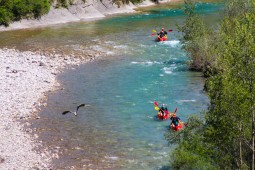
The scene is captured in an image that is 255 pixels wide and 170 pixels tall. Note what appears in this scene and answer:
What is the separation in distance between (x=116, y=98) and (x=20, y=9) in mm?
41405

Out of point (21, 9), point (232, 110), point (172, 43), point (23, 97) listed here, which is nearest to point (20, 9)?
point (21, 9)

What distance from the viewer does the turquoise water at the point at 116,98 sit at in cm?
2345

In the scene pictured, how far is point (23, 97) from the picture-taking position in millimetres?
32656

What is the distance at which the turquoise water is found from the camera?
2345cm

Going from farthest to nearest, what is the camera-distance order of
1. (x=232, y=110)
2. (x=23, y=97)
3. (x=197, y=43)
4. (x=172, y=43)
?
(x=172, y=43) < (x=197, y=43) < (x=23, y=97) < (x=232, y=110)

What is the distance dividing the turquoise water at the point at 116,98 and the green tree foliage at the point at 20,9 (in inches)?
271

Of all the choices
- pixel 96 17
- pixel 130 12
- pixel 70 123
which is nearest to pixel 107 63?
pixel 70 123

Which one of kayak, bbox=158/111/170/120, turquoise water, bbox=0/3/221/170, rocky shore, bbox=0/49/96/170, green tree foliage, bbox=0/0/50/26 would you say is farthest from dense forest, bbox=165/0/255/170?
green tree foliage, bbox=0/0/50/26

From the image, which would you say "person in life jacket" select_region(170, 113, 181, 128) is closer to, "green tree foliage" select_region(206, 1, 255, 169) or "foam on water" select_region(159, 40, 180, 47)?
"green tree foliage" select_region(206, 1, 255, 169)

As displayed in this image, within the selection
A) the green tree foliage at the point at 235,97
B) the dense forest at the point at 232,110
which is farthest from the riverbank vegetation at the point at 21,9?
the green tree foliage at the point at 235,97

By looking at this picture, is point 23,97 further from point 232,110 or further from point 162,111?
point 232,110

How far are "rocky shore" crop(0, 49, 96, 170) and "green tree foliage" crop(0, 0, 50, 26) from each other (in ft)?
60.4

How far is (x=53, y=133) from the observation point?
26297mm

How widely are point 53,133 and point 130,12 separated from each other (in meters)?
59.9
